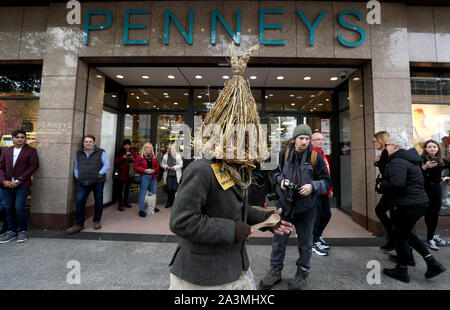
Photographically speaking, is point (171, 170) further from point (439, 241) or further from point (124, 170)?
point (439, 241)

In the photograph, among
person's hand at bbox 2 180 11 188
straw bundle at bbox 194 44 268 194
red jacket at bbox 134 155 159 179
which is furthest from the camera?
red jacket at bbox 134 155 159 179

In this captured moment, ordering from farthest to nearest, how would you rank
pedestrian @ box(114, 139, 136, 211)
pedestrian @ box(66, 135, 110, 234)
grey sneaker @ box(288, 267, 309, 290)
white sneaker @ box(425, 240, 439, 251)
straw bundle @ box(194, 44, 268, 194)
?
pedestrian @ box(114, 139, 136, 211) → pedestrian @ box(66, 135, 110, 234) → white sneaker @ box(425, 240, 439, 251) → grey sneaker @ box(288, 267, 309, 290) → straw bundle @ box(194, 44, 268, 194)

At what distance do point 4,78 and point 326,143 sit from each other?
9.66 meters

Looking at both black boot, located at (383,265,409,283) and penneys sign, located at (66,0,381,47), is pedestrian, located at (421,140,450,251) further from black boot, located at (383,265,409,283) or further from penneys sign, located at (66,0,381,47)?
penneys sign, located at (66,0,381,47)

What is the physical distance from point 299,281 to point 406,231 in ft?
5.40

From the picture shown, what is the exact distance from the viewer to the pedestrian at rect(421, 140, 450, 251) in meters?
3.79

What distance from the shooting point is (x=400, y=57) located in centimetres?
459

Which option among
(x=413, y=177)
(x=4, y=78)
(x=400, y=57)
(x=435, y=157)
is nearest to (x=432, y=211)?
(x=435, y=157)

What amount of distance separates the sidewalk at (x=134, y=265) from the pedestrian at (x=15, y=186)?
42cm

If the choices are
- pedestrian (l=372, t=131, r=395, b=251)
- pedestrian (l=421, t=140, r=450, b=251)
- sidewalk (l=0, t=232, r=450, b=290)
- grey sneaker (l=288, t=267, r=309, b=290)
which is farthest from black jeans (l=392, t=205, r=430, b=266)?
pedestrian (l=421, t=140, r=450, b=251)

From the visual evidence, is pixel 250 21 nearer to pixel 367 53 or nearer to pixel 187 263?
pixel 367 53

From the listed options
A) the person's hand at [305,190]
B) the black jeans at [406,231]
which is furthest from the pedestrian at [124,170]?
the black jeans at [406,231]

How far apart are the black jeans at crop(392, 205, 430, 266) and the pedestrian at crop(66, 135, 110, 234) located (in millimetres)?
5482

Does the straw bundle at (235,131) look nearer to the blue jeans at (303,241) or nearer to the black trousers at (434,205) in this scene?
the blue jeans at (303,241)
